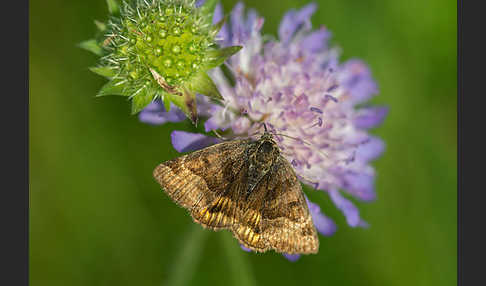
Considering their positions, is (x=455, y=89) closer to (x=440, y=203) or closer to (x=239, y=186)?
(x=440, y=203)

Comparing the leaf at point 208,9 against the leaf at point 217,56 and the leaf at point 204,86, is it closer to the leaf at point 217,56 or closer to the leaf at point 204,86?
the leaf at point 217,56

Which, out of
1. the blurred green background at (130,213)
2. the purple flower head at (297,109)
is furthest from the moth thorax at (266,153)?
the blurred green background at (130,213)

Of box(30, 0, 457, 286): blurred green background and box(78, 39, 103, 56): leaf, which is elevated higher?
box(78, 39, 103, 56): leaf

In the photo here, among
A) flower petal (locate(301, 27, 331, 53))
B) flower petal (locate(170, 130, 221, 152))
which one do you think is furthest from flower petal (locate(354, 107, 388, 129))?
flower petal (locate(170, 130, 221, 152))

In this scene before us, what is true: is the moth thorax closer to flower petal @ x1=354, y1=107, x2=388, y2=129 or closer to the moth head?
the moth head

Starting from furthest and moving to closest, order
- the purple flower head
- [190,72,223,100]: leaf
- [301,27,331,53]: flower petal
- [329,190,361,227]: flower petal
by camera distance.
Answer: [301,27,331,53]: flower petal < [329,190,361,227]: flower petal < the purple flower head < [190,72,223,100]: leaf

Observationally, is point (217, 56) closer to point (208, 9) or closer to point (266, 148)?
point (208, 9)

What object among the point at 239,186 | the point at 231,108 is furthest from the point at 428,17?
the point at 239,186
